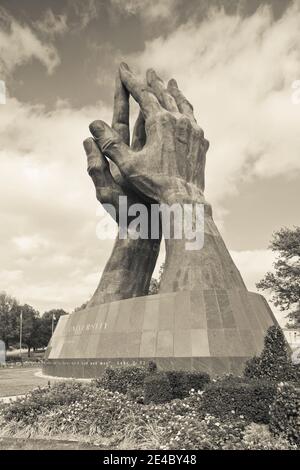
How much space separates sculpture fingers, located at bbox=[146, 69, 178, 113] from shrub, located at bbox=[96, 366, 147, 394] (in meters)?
14.0

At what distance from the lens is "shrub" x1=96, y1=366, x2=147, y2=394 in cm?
1109

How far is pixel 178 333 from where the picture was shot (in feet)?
49.7

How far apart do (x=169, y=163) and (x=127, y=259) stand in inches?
213

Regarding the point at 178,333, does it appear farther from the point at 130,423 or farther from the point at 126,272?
the point at 130,423

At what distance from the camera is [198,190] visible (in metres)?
20.2

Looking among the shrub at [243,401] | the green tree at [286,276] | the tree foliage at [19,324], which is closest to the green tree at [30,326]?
the tree foliage at [19,324]

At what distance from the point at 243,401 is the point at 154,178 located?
43.2 ft

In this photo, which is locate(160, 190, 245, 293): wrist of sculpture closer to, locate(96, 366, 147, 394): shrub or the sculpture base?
the sculpture base

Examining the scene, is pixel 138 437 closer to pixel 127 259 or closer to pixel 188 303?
pixel 188 303

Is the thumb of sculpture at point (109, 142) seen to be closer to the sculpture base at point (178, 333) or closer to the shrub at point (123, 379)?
the sculpture base at point (178, 333)

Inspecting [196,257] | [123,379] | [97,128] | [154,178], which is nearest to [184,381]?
[123,379]

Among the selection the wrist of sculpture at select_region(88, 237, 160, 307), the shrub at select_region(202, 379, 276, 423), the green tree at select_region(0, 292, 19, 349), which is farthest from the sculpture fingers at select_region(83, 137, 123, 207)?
the green tree at select_region(0, 292, 19, 349)

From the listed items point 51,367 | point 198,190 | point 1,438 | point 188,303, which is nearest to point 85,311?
point 51,367

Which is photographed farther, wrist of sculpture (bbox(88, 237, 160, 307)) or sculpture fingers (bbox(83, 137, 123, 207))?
sculpture fingers (bbox(83, 137, 123, 207))
